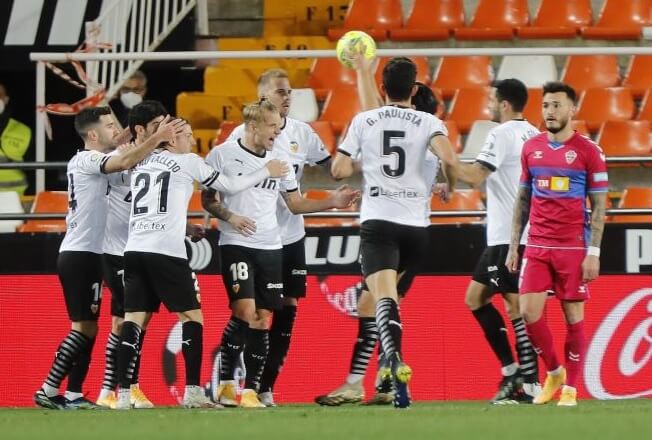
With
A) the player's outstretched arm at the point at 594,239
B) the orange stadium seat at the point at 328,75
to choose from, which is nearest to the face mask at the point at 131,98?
the orange stadium seat at the point at 328,75

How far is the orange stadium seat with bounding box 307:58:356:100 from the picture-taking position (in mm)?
15367

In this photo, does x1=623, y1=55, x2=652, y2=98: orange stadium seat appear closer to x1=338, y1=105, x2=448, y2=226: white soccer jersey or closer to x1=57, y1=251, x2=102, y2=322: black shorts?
x1=338, y1=105, x2=448, y2=226: white soccer jersey

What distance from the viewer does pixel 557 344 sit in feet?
36.9

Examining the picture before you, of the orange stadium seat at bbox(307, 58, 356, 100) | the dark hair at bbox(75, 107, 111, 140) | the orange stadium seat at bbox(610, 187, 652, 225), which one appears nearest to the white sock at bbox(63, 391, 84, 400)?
the dark hair at bbox(75, 107, 111, 140)

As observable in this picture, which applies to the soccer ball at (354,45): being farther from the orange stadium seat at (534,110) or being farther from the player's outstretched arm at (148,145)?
the orange stadium seat at (534,110)

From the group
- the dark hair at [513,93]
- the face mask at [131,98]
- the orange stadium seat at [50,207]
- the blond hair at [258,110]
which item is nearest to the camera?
the blond hair at [258,110]

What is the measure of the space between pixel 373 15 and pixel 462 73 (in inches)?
58.7

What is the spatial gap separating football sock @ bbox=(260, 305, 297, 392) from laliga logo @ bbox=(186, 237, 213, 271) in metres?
1.31

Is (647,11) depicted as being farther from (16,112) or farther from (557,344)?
(16,112)

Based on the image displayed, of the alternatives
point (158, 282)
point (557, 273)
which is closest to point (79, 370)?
point (158, 282)

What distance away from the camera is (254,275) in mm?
9883

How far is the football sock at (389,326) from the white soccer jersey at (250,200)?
45.3 inches

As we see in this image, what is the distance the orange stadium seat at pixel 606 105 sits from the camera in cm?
1423

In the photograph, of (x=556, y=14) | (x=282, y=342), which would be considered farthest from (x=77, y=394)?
(x=556, y=14)
